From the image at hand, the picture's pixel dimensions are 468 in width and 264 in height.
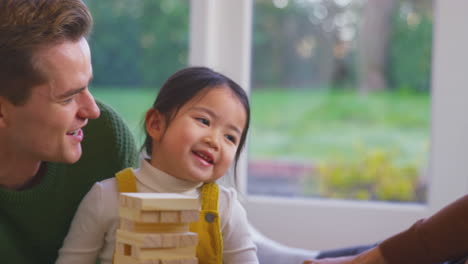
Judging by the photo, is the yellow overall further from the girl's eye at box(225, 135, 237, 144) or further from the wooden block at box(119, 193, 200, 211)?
the wooden block at box(119, 193, 200, 211)

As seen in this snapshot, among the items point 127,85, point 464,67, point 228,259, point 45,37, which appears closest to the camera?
point 45,37

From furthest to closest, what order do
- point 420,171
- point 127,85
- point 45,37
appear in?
point 127,85 → point 420,171 → point 45,37

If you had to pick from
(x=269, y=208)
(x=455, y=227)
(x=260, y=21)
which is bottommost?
(x=269, y=208)

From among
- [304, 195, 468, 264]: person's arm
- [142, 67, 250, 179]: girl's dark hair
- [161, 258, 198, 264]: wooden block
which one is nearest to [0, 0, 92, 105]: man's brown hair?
[142, 67, 250, 179]: girl's dark hair

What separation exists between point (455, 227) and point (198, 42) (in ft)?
5.87

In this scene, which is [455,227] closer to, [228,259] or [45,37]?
[228,259]

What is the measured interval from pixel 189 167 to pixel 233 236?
0.18 m

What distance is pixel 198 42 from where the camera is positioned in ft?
10.0

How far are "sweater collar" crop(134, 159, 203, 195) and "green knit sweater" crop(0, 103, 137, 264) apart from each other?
211mm

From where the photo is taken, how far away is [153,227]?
117cm

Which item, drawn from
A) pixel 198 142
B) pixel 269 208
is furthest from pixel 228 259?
pixel 269 208

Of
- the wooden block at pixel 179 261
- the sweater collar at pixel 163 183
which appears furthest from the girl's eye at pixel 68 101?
the wooden block at pixel 179 261

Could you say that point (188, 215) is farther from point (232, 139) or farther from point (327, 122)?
point (327, 122)

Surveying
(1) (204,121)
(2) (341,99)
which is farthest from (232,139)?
(2) (341,99)
